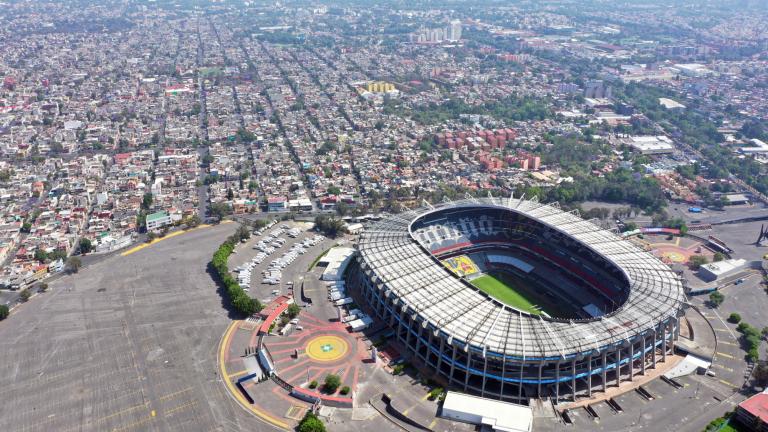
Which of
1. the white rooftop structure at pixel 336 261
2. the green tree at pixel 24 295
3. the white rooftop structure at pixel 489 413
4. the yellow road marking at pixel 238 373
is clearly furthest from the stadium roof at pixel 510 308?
the green tree at pixel 24 295

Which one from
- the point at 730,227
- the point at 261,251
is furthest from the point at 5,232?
the point at 730,227

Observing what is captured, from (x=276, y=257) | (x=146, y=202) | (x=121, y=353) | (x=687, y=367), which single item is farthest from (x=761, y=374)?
(x=146, y=202)

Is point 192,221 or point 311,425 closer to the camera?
point 311,425

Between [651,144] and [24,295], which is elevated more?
[651,144]

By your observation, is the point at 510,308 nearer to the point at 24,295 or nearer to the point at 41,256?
the point at 24,295

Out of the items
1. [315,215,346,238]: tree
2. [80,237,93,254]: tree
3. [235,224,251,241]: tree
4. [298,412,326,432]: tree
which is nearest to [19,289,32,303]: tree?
[80,237,93,254]: tree

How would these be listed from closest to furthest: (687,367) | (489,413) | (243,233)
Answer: (489,413) < (687,367) < (243,233)
